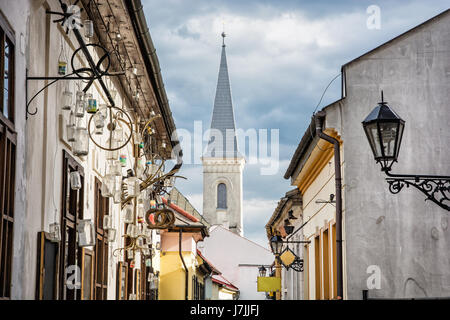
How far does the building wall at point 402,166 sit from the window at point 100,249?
420 centimetres

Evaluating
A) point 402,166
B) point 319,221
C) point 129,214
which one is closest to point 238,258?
point 319,221

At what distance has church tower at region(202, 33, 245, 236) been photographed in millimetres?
102625

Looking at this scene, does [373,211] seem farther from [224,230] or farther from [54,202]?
[224,230]

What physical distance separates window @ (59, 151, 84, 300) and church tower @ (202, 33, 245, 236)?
293 feet

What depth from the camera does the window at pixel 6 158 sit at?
253 inches

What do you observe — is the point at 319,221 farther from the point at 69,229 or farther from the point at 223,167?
the point at 223,167

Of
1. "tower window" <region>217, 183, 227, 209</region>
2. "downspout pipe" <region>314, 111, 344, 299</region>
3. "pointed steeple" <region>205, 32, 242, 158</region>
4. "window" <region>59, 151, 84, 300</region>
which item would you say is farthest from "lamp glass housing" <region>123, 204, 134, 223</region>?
"pointed steeple" <region>205, 32, 242, 158</region>

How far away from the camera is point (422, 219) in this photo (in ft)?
43.3

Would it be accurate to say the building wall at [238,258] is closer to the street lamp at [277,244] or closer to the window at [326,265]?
the street lamp at [277,244]

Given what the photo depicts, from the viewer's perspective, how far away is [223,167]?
106188mm

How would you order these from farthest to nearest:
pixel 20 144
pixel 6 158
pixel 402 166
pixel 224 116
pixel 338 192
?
pixel 224 116 → pixel 338 192 → pixel 402 166 → pixel 20 144 → pixel 6 158

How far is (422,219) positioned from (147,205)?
9.27m

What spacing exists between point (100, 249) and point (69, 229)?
2.88 meters
